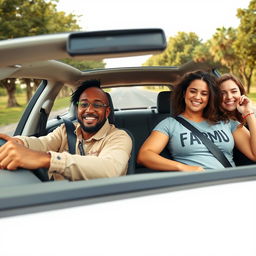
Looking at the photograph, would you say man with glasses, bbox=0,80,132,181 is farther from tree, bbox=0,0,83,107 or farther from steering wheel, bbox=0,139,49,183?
tree, bbox=0,0,83,107

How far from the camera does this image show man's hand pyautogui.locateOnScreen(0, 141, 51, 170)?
1.58 meters

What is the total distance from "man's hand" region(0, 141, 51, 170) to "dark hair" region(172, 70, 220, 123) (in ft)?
4.14

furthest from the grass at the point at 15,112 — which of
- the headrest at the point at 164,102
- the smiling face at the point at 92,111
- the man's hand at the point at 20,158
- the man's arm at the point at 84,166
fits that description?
the man's hand at the point at 20,158

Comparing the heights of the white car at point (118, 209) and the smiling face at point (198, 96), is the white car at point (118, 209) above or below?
below

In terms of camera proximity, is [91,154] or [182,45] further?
[182,45]

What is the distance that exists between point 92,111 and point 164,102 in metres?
1.36

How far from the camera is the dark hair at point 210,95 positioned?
2555mm

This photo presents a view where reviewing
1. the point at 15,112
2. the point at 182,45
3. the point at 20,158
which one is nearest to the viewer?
the point at 20,158

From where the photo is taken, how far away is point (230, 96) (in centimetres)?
261

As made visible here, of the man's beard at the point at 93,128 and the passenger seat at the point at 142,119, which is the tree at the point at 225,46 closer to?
the passenger seat at the point at 142,119

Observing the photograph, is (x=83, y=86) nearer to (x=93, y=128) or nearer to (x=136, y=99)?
(x=93, y=128)

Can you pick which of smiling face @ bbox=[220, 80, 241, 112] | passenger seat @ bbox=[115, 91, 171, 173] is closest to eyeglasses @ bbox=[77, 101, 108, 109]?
smiling face @ bbox=[220, 80, 241, 112]

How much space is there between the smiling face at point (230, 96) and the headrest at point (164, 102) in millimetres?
1039

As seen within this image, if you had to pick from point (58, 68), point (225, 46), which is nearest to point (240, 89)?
point (58, 68)
